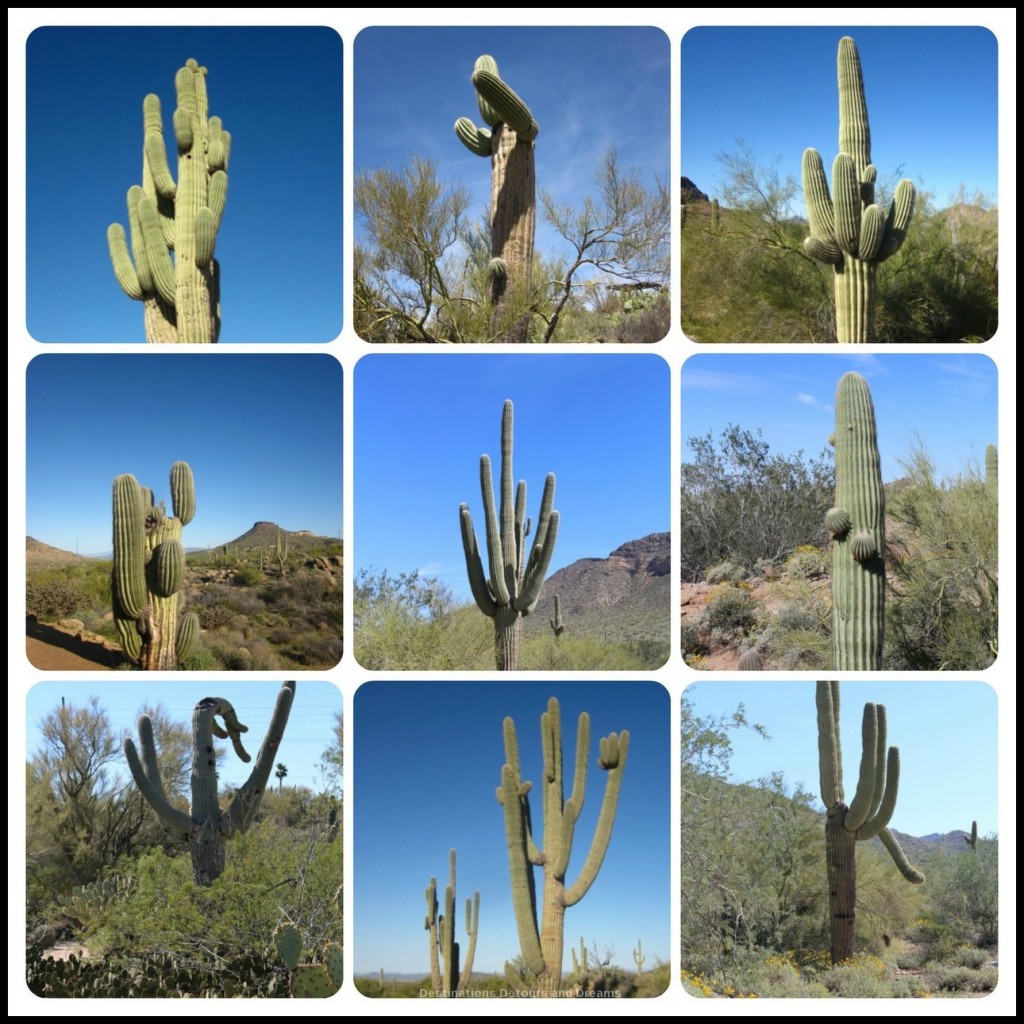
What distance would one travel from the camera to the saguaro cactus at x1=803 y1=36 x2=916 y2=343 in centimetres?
662

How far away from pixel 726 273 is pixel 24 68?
20.2 ft

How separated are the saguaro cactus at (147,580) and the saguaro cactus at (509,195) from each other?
103 inches

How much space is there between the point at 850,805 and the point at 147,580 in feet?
15.0

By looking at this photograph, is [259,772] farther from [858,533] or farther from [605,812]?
[858,533]

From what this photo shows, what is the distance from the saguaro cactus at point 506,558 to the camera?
6.48 m

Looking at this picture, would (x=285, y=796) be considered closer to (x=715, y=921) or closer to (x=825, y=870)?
(x=715, y=921)

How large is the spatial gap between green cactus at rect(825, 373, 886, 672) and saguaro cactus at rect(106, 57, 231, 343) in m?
4.11

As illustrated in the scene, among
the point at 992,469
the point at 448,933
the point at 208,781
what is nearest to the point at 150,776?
the point at 208,781

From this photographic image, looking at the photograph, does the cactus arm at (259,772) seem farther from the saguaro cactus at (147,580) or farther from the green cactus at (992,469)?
the green cactus at (992,469)

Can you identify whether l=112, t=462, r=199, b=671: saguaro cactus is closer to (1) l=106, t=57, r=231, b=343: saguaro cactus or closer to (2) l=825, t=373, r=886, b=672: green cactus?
(1) l=106, t=57, r=231, b=343: saguaro cactus

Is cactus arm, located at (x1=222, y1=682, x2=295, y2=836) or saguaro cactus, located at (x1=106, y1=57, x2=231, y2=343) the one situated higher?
saguaro cactus, located at (x1=106, y1=57, x2=231, y2=343)

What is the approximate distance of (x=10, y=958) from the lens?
5.70m

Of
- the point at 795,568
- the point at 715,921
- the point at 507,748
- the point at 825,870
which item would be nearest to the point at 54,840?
the point at 507,748

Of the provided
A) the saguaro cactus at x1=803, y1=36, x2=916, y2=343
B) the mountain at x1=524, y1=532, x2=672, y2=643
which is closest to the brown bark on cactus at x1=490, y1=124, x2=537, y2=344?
the saguaro cactus at x1=803, y1=36, x2=916, y2=343
